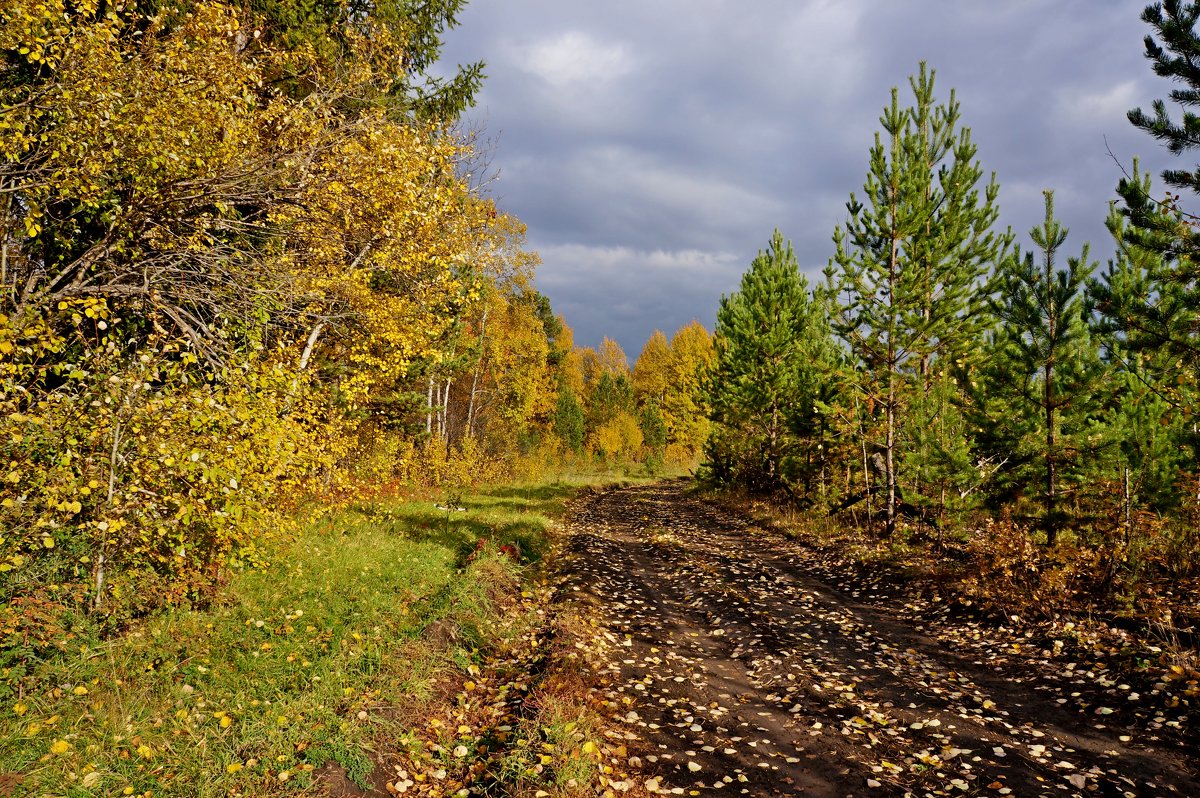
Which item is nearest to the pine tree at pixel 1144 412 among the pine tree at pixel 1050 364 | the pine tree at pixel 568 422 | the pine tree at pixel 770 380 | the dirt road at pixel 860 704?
the pine tree at pixel 1050 364

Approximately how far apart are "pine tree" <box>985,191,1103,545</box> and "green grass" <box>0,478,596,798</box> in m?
10.4

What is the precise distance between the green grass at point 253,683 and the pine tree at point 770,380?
14.2 meters

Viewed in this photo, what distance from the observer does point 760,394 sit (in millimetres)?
24219

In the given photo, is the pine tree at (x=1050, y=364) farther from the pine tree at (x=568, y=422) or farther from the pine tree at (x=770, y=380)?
the pine tree at (x=568, y=422)

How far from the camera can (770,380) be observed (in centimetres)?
2353

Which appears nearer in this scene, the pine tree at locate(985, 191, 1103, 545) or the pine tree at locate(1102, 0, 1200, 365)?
the pine tree at locate(1102, 0, 1200, 365)

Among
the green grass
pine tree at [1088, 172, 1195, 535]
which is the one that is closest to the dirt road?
the green grass

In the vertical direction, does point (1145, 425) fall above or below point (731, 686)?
above

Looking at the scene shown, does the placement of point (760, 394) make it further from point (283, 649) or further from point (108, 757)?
point (108, 757)

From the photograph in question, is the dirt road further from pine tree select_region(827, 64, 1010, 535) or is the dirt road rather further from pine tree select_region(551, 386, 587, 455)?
pine tree select_region(551, 386, 587, 455)

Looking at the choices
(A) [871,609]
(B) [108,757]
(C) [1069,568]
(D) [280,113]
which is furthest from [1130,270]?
(B) [108,757]

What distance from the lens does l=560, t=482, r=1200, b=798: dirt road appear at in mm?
5477

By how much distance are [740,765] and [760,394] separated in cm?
1957

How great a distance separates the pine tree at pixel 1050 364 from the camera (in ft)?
35.2
